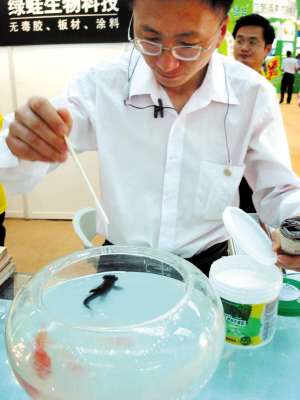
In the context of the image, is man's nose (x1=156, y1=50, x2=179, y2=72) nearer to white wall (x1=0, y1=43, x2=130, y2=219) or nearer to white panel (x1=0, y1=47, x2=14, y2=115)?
white wall (x1=0, y1=43, x2=130, y2=219)

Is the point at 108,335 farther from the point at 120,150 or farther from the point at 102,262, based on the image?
the point at 120,150

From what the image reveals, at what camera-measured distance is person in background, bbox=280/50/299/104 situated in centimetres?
691

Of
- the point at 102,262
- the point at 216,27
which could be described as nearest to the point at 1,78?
the point at 216,27

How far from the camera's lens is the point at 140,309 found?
0.54m

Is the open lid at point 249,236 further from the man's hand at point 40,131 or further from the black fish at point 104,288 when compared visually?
the man's hand at point 40,131

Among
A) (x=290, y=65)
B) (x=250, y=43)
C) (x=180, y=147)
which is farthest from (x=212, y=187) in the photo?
(x=290, y=65)

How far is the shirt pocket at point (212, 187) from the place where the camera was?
115 cm

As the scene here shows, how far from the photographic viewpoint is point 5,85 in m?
3.10

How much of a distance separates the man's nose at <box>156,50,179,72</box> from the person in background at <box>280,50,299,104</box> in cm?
641

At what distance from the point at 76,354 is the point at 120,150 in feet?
2.67

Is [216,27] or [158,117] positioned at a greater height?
[216,27]

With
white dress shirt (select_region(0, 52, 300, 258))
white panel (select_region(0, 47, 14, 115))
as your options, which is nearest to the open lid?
white dress shirt (select_region(0, 52, 300, 258))

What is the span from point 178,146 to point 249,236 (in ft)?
1.40

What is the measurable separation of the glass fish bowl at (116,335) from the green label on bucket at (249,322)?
0.14m
